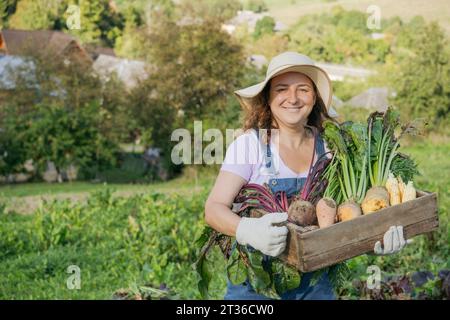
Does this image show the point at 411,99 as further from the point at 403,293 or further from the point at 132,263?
the point at 403,293

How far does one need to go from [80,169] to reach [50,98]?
4.37 ft

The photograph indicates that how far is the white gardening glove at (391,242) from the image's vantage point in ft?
6.61

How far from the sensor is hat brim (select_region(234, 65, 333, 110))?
7.06ft

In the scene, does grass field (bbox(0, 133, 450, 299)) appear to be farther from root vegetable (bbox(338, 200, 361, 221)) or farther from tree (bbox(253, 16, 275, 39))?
tree (bbox(253, 16, 275, 39))

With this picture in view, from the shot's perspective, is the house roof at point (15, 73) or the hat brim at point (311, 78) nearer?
the hat brim at point (311, 78)

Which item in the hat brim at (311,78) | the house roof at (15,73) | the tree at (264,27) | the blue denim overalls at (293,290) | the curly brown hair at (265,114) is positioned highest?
the tree at (264,27)

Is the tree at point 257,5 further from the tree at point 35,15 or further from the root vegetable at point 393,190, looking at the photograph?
the root vegetable at point 393,190

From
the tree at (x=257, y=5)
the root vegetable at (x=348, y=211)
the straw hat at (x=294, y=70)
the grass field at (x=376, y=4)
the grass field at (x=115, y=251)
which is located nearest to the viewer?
the root vegetable at (x=348, y=211)

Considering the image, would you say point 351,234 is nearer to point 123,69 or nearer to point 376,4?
point 123,69

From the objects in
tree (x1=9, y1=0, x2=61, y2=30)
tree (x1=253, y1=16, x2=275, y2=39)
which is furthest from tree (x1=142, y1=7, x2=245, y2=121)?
tree (x1=9, y1=0, x2=61, y2=30)

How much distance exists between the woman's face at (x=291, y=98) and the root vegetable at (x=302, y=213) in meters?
0.27

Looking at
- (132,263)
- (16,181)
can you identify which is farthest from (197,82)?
(132,263)

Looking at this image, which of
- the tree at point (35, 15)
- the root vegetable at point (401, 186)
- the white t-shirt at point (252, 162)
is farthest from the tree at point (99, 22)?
the root vegetable at point (401, 186)

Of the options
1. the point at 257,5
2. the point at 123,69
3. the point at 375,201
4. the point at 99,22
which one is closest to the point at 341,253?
the point at 375,201
